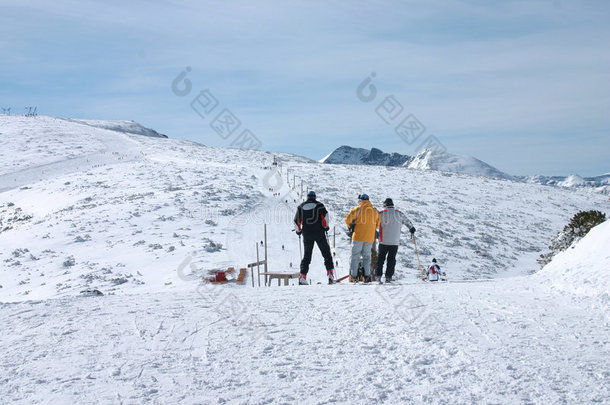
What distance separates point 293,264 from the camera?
18.3m

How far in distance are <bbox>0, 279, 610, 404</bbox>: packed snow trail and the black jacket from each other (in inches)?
109

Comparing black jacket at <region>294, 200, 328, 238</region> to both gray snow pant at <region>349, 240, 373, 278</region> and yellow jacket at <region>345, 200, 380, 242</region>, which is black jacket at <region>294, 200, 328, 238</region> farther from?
gray snow pant at <region>349, 240, 373, 278</region>

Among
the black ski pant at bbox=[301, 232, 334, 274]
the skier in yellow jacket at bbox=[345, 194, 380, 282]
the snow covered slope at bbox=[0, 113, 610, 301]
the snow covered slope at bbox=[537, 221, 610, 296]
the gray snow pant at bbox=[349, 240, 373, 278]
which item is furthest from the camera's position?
the snow covered slope at bbox=[0, 113, 610, 301]

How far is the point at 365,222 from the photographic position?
33.5 feet

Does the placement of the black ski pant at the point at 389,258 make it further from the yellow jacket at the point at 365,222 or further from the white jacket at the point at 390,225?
the yellow jacket at the point at 365,222

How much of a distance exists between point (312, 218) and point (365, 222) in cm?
113

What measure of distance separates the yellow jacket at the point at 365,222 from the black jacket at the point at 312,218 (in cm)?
55

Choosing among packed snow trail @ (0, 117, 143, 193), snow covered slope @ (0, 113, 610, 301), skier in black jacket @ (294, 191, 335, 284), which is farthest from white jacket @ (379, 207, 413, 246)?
packed snow trail @ (0, 117, 143, 193)

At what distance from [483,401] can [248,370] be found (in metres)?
2.13

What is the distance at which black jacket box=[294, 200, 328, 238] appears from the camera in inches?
402

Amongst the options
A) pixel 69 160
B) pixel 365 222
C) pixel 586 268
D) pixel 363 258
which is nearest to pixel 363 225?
pixel 365 222

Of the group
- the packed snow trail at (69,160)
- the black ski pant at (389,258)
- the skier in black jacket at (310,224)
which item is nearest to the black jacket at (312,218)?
the skier in black jacket at (310,224)

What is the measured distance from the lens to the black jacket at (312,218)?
10.2 m

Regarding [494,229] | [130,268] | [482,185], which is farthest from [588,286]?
[482,185]
